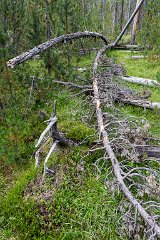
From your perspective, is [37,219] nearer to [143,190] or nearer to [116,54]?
[143,190]

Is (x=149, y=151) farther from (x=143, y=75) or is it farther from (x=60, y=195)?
(x=143, y=75)

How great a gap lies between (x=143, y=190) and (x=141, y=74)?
624 cm

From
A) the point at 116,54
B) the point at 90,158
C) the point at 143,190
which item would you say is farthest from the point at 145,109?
the point at 116,54

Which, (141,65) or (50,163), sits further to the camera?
(141,65)

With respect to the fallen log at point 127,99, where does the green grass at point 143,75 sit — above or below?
below

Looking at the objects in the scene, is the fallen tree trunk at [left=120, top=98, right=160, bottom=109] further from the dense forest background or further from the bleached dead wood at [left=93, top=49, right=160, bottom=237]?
the bleached dead wood at [left=93, top=49, right=160, bottom=237]

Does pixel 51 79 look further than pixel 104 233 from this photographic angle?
Yes

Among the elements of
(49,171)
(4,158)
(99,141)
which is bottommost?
(4,158)

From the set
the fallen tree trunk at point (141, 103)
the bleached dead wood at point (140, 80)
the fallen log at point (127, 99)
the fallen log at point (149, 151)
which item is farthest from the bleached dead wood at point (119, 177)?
the bleached dead wood at point (140, 80)

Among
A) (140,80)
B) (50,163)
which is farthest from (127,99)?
(50,163)

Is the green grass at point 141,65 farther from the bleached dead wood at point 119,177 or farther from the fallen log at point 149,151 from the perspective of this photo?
the fallen log at point 149,151

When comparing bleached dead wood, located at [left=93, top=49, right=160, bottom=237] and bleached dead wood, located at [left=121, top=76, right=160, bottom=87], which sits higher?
bleached dead wood, located at [left=93, top=49, right=160, bottom=237]

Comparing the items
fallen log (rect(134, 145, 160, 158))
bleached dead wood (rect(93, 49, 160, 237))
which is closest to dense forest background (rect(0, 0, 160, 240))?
bleached dead wood (rect(93, 49, 160, 237))

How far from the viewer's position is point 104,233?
3.30 meters
